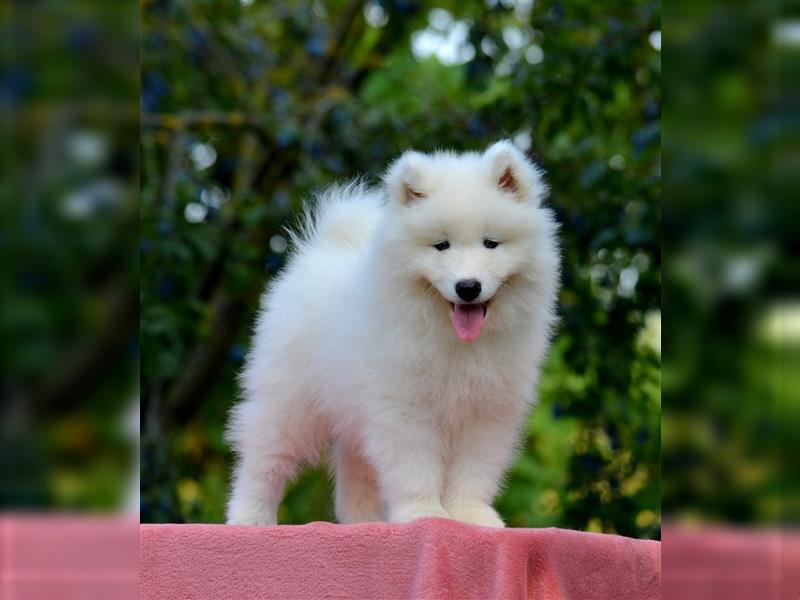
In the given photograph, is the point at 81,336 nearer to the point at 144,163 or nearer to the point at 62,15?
the point at 62,15

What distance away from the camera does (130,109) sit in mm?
896

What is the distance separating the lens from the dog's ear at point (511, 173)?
2.58m

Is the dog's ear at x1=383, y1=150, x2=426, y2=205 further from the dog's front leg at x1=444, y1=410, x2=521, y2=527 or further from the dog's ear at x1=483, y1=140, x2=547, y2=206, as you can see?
the dog's front leg at x1=444, y1=410, x2=521, y2=527

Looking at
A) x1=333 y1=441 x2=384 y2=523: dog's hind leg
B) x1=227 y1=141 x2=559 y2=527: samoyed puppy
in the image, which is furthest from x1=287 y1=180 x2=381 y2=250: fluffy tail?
x1=333 y1=441 x2=384 y2=523: dog's hind leg

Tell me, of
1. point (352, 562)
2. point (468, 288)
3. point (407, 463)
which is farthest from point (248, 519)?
point (468, 288)

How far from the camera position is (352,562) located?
87.7 inches

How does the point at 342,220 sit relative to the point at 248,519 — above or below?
above

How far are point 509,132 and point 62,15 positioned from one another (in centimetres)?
415

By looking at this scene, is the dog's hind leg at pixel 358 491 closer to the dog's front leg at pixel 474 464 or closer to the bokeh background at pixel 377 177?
the dog's front leg at pixel 474 464

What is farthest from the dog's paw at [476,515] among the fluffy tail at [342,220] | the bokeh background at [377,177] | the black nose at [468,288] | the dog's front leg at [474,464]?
the bokeh background at [377,177]

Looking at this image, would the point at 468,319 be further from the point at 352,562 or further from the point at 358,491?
the point at 358,491

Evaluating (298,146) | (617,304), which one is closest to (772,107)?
(617,304)

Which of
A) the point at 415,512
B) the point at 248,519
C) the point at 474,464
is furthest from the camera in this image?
the point at 248,519

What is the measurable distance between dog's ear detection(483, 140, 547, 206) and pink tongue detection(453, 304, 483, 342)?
332 mm
